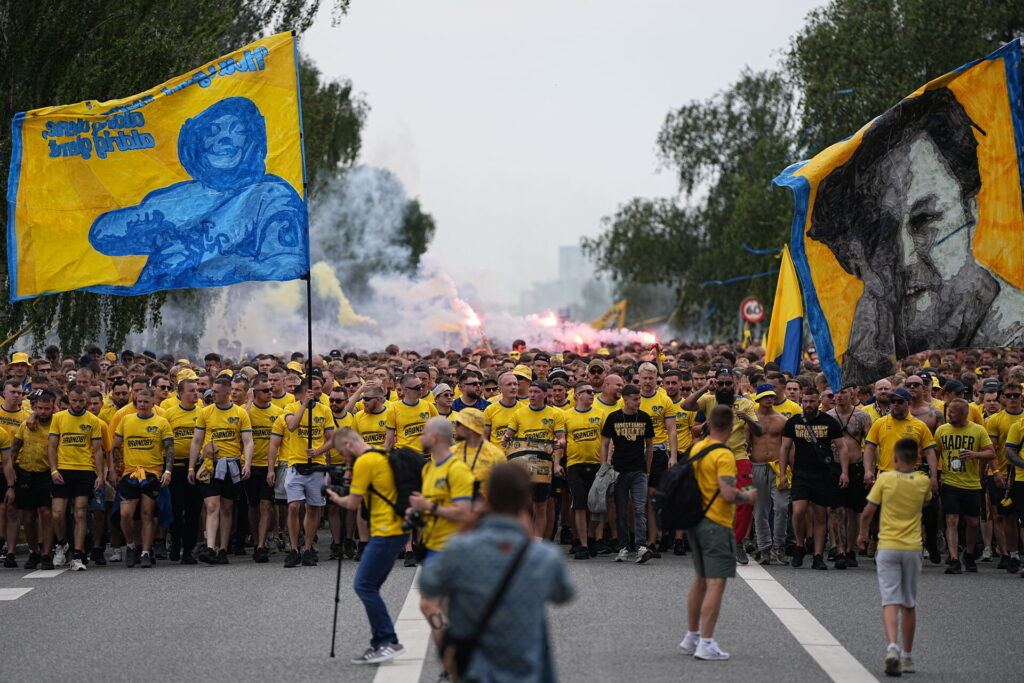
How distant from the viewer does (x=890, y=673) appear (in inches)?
382

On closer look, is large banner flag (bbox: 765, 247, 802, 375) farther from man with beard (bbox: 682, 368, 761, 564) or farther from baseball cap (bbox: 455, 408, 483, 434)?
baseball cap (bbox: 455, 408, 483, 434)

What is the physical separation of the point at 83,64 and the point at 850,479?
58.9 ft

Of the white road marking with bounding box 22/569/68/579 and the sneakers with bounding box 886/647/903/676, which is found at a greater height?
the sneakers with bounding box 886/647/903/676

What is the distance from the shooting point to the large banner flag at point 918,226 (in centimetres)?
1341

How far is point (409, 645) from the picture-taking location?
10742 mm

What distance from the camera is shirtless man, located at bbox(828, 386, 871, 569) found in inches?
572

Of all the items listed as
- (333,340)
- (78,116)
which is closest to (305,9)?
(333,340)

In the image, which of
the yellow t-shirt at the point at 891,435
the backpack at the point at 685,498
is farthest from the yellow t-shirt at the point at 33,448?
the yellow t-shirt at the point at 891,435

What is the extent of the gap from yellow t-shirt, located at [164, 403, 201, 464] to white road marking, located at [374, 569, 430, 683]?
139 inches

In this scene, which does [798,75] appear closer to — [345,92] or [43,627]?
[345,92]

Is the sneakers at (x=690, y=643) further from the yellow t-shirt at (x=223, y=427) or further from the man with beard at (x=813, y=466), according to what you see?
the yellow t-shirt at (x=223, y=427)

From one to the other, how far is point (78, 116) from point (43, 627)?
4.57 metres

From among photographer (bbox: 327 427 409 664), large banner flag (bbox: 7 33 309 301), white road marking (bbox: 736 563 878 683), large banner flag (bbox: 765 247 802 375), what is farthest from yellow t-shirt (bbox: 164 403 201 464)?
large banner flag (bbox: 765 247 802 375)

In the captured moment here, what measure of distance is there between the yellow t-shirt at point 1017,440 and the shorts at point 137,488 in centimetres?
846
